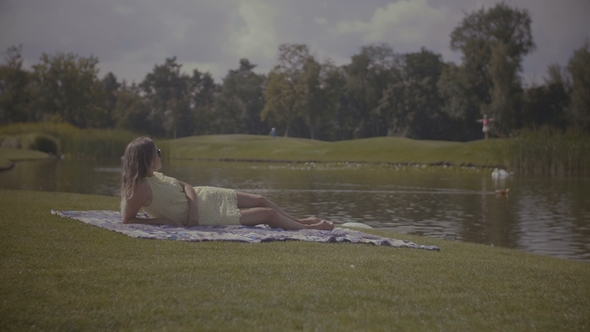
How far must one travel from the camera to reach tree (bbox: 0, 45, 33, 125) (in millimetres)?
56688

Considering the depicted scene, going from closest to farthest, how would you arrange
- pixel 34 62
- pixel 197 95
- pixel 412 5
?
pixel 412 5, pixel 34 62, pixel 197 95

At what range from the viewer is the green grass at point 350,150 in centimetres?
4525

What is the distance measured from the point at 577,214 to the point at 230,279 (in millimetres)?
13466

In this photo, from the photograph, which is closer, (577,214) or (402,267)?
(402,267)

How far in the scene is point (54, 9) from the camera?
2038cm

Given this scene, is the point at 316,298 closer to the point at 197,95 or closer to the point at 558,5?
the point at 558,5

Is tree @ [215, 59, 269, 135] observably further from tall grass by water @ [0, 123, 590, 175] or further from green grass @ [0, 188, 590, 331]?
green grass @ [0, 188, 590, 331]

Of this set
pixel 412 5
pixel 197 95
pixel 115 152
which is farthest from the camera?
pixel 197 95

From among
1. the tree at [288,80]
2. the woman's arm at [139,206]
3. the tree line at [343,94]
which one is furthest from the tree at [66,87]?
the woman's arm at [139,206]

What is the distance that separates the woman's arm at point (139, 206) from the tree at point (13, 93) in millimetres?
50901

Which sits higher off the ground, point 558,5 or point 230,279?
point 558,5

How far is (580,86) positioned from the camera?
58812 mm

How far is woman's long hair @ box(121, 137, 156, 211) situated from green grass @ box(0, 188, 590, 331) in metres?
1.25

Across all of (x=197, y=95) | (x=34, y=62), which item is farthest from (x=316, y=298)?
(x=197, y=95)
